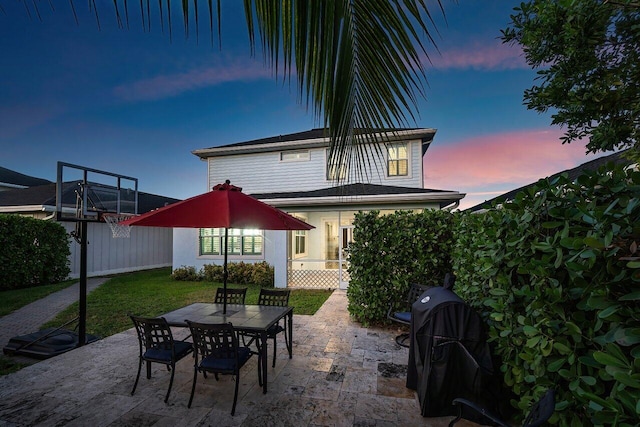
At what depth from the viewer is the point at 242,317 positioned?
3939mm

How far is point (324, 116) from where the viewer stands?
48.2 inches

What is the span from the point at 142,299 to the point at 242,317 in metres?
6.47

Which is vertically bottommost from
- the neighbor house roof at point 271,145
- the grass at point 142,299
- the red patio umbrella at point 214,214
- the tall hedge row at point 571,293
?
the grass at point 142,299

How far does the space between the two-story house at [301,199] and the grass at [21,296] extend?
409cm

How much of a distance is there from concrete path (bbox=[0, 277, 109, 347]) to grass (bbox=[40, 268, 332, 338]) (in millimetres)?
272

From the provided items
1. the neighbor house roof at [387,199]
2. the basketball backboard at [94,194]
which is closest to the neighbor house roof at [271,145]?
the neighbor house roof at [387,199]

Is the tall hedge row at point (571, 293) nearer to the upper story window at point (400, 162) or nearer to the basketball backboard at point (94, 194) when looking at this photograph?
the basketball backboard at point (94, 194)

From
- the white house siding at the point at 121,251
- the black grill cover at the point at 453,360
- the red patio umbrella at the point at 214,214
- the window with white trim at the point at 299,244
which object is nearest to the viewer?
the black grill cover at the point at 453,360

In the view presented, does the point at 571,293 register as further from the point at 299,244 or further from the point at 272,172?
the point at 272,172

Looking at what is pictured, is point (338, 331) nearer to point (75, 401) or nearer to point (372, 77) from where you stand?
point (75, 401)

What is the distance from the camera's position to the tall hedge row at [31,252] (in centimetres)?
936

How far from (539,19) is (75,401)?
8589 millimetres

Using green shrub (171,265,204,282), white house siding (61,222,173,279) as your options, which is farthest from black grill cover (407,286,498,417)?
white house siding (61,222,173,279)

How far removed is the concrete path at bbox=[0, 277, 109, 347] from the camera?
5.80m
